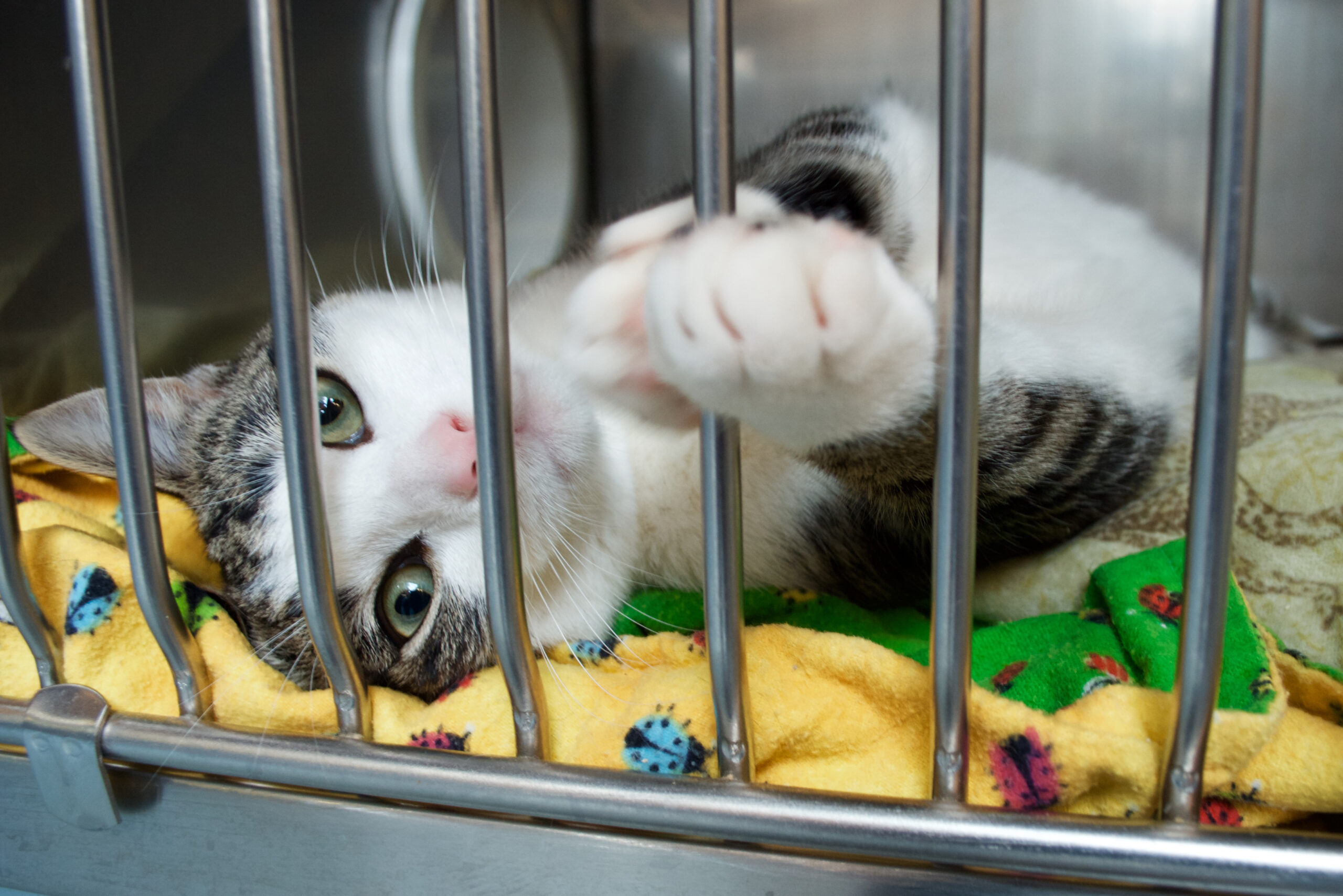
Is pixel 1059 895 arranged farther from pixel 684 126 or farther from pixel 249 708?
pixel 684 126

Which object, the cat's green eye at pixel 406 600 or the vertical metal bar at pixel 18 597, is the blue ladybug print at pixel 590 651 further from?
the vertical metal bar at pixel 18 597

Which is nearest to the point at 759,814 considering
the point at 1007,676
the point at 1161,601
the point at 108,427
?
the point at 1007,676

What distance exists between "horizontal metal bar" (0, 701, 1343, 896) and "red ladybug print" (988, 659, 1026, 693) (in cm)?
15

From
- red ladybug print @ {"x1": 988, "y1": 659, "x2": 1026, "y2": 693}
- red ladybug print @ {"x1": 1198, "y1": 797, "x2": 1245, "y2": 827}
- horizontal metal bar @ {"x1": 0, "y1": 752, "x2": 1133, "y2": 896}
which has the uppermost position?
red ladybug print @ {"x1": 988, "y1": 659, "x2": 1026, "y2": 693}

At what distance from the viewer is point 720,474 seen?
1.55 feet

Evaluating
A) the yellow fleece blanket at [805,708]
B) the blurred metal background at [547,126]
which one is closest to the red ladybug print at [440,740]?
the yellow fleece blanket at [805,708]

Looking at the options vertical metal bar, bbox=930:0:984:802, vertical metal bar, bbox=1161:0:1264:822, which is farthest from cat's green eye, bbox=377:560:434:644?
vertical metal bar, bbox=1161:0:1264:822

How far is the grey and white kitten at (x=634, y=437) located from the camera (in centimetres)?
54

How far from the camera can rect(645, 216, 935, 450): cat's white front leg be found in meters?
0.42

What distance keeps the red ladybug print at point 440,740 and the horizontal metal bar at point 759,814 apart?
0.16 ft

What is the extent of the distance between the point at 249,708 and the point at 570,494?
0.32 meters

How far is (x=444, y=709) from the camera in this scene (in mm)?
624

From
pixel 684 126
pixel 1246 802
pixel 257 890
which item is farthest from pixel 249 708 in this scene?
pixel 684 126

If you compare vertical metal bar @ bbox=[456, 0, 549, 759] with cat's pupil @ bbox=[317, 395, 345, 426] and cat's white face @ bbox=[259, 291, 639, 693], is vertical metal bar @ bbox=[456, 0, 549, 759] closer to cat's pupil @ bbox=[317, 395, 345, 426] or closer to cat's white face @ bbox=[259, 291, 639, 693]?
cat's white face @ bbox=[259, 291, 639, 693]
